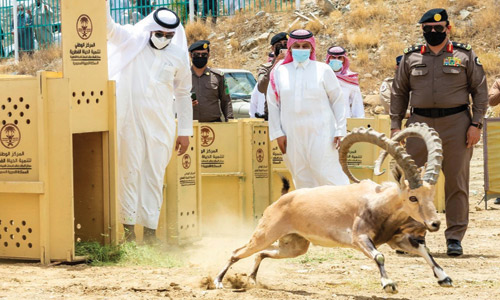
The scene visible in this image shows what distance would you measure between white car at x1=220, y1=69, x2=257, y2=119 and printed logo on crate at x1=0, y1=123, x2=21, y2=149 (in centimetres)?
1088

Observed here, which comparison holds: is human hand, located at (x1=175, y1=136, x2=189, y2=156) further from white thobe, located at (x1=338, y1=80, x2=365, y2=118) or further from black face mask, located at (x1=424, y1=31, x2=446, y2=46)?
white thobe, located at (x1=338, y1=80, x2=365, y2=118)

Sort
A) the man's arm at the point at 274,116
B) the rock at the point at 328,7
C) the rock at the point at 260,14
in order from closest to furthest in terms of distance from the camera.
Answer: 1. the man's arm at the point at 274,116
2. the rock at the point at 328,7
3. the rock at the point at 260,14

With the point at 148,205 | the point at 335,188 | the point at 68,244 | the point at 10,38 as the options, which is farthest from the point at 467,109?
the point at 10,38

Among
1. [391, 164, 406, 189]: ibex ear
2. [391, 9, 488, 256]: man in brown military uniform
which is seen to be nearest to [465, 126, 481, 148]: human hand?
[391, 9, 488, 256]: man in brown military uniform

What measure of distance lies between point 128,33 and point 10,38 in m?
21.8

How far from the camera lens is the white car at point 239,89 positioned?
1980 centimetres

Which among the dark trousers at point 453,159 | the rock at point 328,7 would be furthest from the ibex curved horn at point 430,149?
the rock at point 328,7

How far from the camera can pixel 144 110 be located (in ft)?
32.1

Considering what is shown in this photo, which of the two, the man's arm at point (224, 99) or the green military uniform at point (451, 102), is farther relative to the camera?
the man's arm at point (224, 99)

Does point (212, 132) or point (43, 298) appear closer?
point (43, 298)

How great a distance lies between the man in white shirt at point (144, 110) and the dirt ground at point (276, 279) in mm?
755

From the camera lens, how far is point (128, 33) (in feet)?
32.7

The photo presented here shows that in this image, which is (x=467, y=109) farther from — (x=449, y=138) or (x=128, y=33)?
(x=128, y=33)

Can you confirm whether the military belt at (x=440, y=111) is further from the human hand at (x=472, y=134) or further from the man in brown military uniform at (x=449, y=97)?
the human hand at (x=472, y=134)
